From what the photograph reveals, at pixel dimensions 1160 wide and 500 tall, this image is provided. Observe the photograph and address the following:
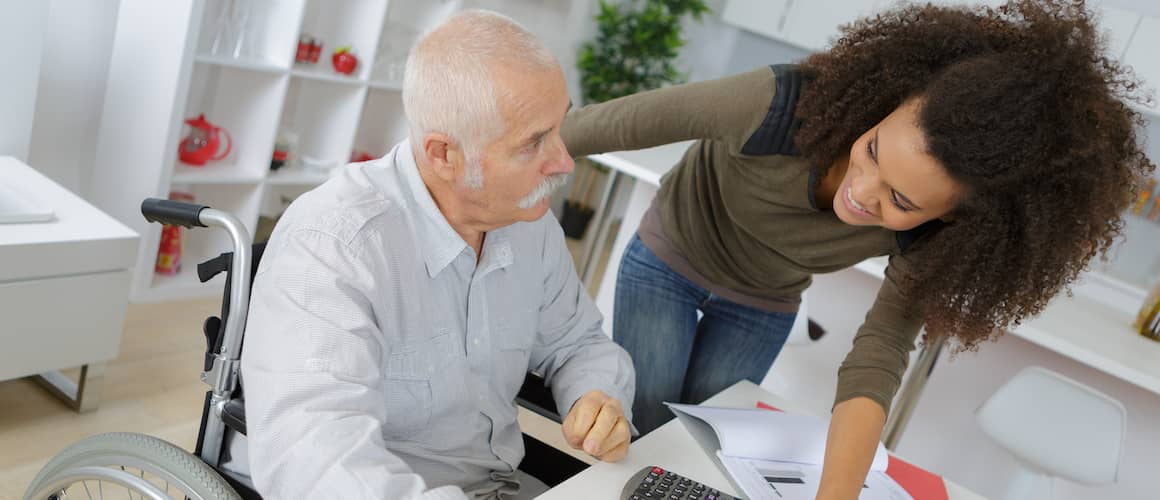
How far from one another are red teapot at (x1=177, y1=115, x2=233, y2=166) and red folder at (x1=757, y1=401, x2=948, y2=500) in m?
2.44

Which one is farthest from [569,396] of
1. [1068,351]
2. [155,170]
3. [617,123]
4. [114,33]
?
[114,33]

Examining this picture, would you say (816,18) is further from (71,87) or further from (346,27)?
(71,87)

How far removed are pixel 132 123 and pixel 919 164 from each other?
249 cm

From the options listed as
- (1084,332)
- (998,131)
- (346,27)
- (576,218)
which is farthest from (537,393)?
(576,218)

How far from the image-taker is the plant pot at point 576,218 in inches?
216

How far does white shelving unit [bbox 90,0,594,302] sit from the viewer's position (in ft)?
9.23

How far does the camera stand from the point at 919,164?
121cm

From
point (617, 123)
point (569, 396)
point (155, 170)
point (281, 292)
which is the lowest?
point (155, 170)

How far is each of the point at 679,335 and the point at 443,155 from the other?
81cm

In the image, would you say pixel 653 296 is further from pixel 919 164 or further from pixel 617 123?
pixel 919 164

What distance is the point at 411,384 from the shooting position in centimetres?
116

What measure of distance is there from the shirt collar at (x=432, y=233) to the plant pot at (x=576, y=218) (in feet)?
14.0

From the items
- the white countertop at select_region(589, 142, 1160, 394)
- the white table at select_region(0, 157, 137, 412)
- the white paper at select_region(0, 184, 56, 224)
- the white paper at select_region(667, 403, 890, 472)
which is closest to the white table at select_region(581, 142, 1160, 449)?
the white countertop at select_region(589, 142, 1160, 394)

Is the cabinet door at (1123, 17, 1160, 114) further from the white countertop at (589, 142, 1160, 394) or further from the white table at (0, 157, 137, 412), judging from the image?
the white table at (0, 157, 137, 412)
